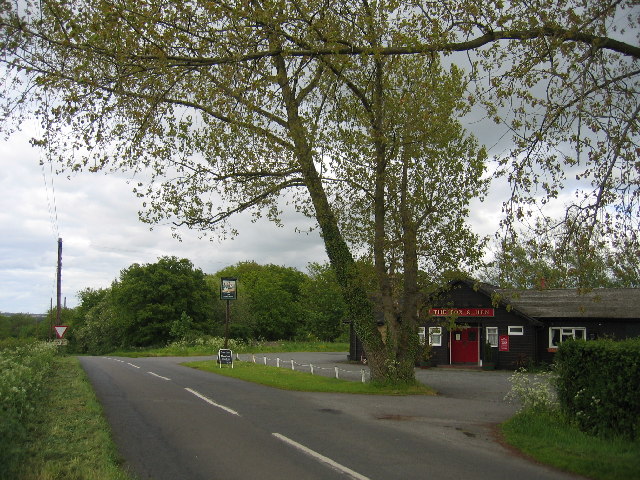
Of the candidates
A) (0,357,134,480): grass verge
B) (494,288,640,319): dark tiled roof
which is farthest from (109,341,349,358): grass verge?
(0,357,134,480): grass verge

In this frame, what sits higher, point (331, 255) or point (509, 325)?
point (331, 255)

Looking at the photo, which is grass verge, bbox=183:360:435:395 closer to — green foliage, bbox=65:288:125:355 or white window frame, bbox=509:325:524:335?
white window frame, bbox=509:325:524:335

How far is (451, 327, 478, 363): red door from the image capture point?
111 ft

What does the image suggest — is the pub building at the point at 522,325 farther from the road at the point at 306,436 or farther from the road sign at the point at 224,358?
the road at the point at 306,436

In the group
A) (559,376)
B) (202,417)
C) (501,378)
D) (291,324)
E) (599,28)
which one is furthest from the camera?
(291,324)

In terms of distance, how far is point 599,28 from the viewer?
907cm

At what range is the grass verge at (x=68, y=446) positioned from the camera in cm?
703

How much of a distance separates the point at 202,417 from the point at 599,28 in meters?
10.5

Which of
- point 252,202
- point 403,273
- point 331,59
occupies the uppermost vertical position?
point 331,59

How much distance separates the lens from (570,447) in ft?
30.5

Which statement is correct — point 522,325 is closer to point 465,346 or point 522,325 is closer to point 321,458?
point 465,346

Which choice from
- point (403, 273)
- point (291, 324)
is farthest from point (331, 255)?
point (291, 324)

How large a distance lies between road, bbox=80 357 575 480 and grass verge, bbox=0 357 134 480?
0.37m

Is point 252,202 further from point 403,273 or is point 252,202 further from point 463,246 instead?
point 463,246
